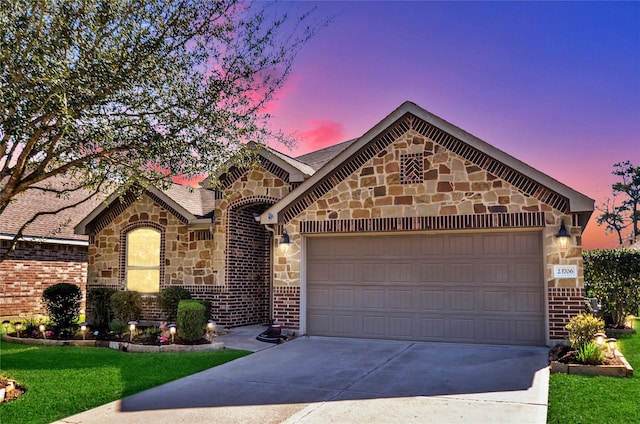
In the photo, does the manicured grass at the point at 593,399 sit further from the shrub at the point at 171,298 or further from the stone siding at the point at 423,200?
the shrub at the point at 171,298

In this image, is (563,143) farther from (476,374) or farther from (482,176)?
(476,374)

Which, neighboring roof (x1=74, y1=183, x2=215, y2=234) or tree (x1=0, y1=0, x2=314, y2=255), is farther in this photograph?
neighboring roof (x1=74, y1=183, x2=215, y2=234)

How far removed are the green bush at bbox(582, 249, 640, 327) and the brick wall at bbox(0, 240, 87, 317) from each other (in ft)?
58.9

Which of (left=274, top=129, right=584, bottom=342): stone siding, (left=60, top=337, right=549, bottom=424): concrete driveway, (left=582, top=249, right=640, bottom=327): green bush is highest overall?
(left=274, top=129, right=584, bottom=342): stone siding

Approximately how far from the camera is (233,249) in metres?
15.4

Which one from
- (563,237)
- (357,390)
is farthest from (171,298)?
(563,237)

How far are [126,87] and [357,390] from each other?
5837 millimetres

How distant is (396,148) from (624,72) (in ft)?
29.9

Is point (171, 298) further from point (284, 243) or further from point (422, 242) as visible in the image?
point (422, 242)

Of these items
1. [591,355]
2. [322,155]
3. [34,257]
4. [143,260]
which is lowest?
[591,355]

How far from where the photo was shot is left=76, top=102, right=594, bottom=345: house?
36.6ft

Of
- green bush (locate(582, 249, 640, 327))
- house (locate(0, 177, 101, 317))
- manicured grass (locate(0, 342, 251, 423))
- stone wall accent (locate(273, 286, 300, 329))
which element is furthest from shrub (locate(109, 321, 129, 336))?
green bush (locate(582, 249, 640, 327))

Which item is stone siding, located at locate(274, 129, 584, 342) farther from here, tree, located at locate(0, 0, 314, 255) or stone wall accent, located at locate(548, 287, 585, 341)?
tree, located at locate(0, 0, 314, 255)

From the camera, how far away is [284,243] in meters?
13.3
